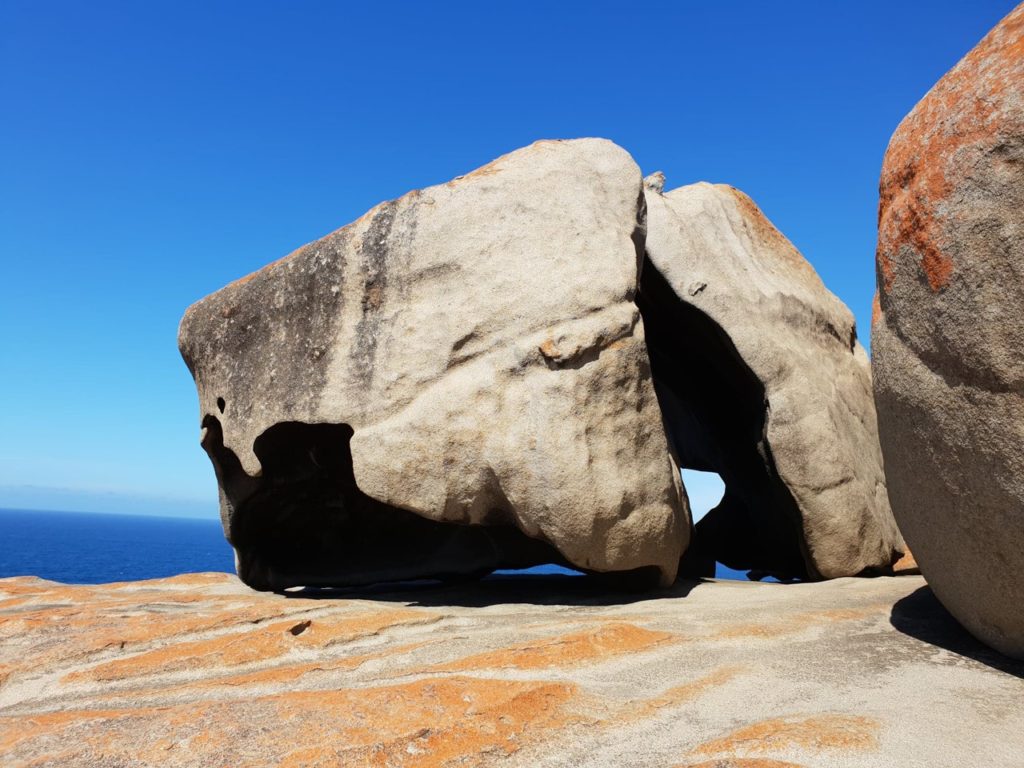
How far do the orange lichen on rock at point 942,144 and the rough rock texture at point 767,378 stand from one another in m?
2.57

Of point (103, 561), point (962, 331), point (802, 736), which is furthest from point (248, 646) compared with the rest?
point (103, 561)

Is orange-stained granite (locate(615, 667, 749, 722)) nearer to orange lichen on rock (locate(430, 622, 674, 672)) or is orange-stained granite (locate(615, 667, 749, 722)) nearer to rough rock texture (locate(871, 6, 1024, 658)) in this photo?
orange lichen on rock (locate(430, 622, 674, 672))

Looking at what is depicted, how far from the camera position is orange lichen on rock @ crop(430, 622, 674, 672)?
12.3ft

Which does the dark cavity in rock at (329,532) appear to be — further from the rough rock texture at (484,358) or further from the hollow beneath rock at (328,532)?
the rough rock texture at (484,358)

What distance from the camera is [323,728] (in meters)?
3.04

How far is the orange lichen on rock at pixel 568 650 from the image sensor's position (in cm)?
374

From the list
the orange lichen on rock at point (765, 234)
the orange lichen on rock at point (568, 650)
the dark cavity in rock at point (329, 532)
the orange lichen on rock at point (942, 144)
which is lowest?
the orange lichen on rock at point (568, 650)

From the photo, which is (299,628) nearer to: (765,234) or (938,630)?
(938,630)

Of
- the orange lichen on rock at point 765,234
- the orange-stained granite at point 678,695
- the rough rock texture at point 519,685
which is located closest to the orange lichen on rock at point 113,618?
the rough rock texture at point 519,685

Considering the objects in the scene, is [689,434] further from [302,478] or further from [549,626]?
[549,626]

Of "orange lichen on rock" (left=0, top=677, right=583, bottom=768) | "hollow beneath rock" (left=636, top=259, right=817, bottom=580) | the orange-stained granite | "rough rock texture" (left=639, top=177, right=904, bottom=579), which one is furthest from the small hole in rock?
"rough rock texture" (left=639, top=177, right=904, bottom=579)

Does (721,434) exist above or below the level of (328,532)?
above

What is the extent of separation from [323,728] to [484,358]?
2.77 metres

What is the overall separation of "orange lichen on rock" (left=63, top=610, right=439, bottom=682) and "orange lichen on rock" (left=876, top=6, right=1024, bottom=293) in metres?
3.28
